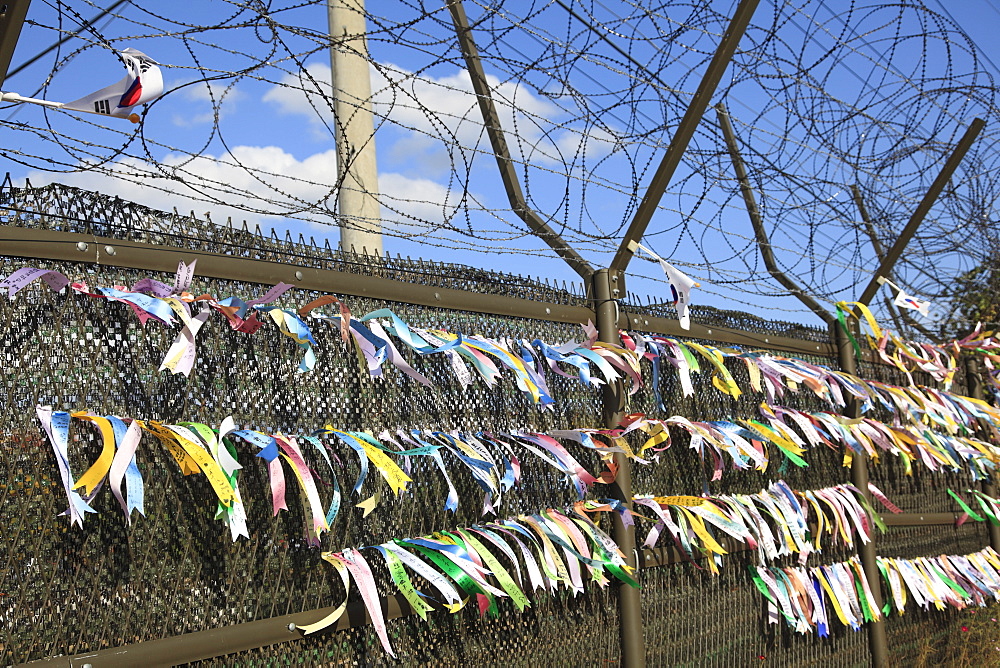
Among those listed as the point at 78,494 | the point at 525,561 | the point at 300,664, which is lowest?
the point at 300,664

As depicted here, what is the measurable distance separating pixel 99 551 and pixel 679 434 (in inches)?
85.1

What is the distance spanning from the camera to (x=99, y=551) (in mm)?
1930

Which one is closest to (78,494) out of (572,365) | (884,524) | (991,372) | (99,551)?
(99,551)

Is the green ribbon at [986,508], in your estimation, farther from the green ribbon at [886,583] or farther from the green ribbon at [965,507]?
the green ribbon at [886,583]

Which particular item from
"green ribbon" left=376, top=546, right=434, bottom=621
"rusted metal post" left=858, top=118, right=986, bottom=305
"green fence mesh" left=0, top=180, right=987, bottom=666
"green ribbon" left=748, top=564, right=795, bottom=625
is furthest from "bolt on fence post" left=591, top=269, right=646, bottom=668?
"rusted metal post" left=858, top=118, right=986, bottom=305

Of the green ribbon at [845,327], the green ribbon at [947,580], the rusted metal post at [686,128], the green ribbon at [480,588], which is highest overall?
the rusted metal post at [686,128]

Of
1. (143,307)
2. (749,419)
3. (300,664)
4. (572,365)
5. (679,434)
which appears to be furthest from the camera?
(749,419)

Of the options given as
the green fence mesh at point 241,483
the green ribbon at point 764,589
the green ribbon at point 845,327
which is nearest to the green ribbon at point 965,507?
the green ribbon at point 845,327

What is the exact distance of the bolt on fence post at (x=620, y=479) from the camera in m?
3.05

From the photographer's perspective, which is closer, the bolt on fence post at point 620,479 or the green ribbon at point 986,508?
the bolt on fence post at point 620,479

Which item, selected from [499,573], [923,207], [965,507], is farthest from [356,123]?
[965,507]

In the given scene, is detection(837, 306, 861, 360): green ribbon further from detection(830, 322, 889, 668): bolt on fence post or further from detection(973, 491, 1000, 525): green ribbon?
detection(973, 491, 1000, 525): green ribbon

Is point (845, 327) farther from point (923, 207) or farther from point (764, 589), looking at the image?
point (764, 589)

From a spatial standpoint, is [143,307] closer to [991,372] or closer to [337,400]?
[337,400]
